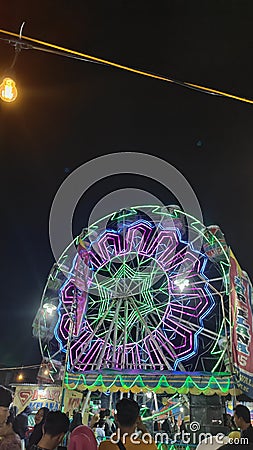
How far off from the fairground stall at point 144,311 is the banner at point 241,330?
0.15 ft

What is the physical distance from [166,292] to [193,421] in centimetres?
319

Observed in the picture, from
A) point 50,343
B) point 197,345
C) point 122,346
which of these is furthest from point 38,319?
point 197,345

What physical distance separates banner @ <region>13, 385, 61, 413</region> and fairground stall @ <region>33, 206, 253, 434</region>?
0.90 metres

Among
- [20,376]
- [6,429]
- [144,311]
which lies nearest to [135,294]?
[144,311]

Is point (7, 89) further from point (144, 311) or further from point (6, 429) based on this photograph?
point (144, 311)

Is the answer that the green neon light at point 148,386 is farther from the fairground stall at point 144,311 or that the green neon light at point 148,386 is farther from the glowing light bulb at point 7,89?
the glowing light bulb at point 7,89

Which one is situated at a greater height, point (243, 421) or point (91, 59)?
point (91, 59)

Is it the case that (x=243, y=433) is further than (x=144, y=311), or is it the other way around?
(x=144, y=311)

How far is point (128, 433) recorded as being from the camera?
122 inches

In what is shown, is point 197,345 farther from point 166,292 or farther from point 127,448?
point 127,448

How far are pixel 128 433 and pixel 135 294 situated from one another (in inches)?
306

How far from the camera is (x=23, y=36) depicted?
180 inches

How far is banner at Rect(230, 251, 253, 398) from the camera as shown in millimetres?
7625

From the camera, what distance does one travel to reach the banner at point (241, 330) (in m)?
7.62
